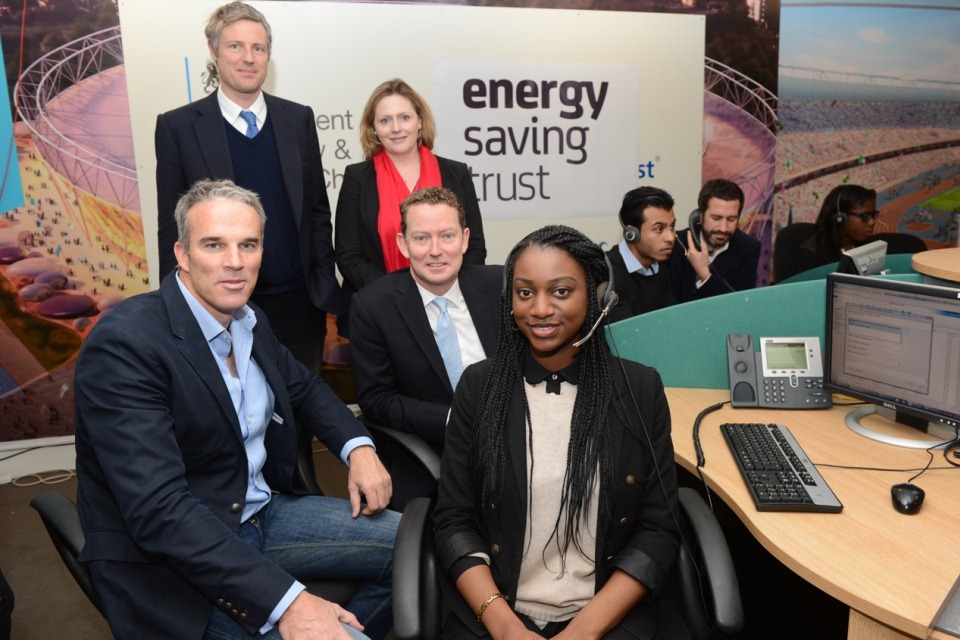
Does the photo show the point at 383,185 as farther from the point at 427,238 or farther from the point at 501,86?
the point at 501,86

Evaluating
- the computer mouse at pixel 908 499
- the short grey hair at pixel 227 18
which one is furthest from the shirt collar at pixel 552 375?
the short grey hair at pixel 227 18

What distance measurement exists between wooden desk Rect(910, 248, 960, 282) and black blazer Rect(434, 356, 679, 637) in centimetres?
102

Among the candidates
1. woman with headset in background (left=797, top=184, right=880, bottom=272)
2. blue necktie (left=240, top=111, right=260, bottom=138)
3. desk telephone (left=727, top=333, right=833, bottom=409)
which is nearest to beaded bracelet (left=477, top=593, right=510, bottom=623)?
desk telephone (left=727, top=333, right=833, bottom=409)

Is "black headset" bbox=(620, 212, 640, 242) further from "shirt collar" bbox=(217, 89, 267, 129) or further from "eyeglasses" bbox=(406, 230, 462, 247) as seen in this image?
"shirt collar" bbox=(217, 89, 267, 129)

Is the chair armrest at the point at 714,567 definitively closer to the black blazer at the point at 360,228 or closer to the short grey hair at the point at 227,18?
the black blazer at the point at 360,228

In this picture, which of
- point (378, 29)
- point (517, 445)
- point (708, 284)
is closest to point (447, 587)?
point (517, 445)

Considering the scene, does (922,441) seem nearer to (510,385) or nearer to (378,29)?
(510,385)

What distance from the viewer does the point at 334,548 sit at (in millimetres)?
1688

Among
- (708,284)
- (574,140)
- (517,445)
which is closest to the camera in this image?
(517,445)

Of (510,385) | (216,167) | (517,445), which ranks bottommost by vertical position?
(517,445)

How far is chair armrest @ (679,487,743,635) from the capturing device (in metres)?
1.27

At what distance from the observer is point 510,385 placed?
1.51 metres

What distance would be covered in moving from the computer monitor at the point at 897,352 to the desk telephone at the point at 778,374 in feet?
0.27

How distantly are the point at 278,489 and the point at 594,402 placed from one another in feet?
2.72
